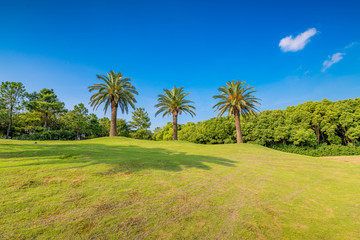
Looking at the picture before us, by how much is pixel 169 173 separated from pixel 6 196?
4.88m

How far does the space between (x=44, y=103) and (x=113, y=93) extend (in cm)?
2011

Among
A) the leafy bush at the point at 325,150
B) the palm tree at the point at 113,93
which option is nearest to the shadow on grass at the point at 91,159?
the palm tree at the point at 113,93

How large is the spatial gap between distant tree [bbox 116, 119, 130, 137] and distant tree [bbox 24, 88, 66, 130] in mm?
18402

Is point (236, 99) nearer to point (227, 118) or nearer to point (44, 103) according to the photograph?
point (227, 118)

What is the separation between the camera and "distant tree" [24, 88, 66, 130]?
35484 millimetres

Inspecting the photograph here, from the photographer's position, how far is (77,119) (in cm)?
4028

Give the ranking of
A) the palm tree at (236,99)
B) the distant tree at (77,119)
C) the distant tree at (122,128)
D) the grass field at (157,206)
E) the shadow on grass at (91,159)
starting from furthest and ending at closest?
the distant tree at (122,128) → the distant tree at (77,119) → the palm tree at (236,99) → the shadow on grass at (91,159) → the grass field at (157,206)

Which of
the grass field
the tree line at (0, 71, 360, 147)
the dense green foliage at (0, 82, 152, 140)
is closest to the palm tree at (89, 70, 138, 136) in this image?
the tree line at (0, 71, 360, 147)

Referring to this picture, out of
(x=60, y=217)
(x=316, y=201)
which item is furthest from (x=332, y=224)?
(x=60, y=217)

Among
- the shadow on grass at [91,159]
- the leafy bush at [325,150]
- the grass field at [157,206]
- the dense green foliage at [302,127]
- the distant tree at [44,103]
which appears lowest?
the leafy bush at [325,150]

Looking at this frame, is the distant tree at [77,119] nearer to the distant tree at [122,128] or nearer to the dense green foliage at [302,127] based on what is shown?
the distant tree at [122,128]

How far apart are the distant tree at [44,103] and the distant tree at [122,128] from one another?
18.4 m

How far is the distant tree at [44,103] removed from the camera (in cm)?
3548

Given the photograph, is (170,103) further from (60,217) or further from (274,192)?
(60,217)
